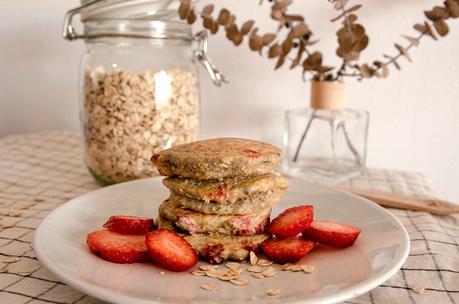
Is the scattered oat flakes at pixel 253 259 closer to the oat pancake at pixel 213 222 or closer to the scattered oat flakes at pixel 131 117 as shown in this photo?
the oat pancake at pixel 213 222

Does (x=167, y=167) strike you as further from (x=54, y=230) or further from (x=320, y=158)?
(x=320, y=158)

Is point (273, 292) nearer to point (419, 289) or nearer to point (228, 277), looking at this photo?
point (228, 277)

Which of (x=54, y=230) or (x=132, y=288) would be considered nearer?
(x=132, y=288)

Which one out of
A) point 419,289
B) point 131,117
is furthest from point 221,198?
point 131,117

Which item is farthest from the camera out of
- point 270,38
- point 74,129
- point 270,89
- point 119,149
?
point 74,129

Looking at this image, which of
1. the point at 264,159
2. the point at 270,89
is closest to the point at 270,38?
the point at 270,89

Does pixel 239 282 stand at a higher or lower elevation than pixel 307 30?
lower
